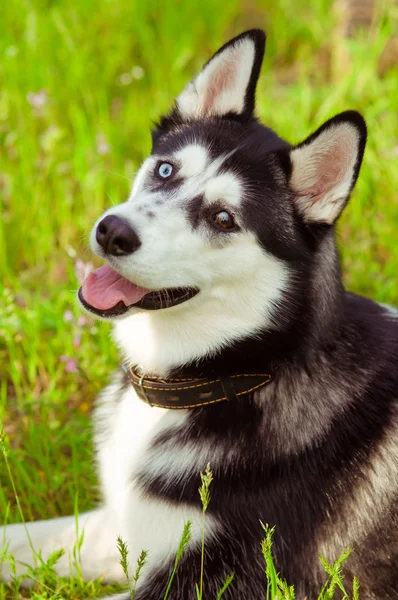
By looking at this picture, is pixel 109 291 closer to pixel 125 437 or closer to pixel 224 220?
pixel 224 220

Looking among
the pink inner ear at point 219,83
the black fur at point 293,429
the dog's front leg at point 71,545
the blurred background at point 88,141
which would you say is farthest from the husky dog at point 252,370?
the blurred background at point 88,141

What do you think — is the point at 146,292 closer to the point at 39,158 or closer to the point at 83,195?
the point at 83,195

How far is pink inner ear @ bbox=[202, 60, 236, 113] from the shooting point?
239 centimetres

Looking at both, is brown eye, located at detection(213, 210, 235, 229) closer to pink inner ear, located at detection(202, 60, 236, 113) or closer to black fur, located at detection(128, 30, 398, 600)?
black fur, located at detection(128, 30, 398, 600)

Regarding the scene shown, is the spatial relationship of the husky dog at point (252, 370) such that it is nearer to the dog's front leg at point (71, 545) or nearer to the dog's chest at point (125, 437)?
the dog's chest at point (125, 437)

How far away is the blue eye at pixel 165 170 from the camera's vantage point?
2.31 metres

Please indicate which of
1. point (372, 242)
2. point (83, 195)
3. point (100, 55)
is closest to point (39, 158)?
point (83, 195)

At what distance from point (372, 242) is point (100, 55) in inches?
104

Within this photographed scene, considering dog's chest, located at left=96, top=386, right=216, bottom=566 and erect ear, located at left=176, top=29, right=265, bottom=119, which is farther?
erect ear, located at left=176, top=29, right=265, bottom=119

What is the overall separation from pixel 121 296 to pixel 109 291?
0.05 metres

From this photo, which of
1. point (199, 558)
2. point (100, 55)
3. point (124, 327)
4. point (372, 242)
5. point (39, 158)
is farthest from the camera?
point (100, 55)

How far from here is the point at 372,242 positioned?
398 centimetres

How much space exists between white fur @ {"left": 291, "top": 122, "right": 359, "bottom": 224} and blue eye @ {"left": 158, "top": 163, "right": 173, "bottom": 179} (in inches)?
17.4

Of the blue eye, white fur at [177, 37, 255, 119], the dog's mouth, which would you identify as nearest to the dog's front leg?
the dog's mouth
